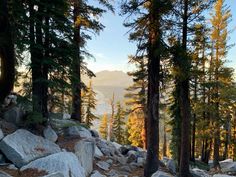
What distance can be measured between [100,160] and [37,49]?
5.82 metres

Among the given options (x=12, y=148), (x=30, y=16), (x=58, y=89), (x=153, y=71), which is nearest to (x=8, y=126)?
(x=12, y=148)

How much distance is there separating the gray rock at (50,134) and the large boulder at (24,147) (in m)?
0.56

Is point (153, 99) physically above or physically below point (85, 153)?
above

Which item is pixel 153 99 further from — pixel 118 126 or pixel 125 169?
pixel 118 126

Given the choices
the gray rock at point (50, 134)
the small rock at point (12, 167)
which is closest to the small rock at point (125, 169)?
the gray rock at point (50, 134)

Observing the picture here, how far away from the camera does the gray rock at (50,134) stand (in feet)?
39.5

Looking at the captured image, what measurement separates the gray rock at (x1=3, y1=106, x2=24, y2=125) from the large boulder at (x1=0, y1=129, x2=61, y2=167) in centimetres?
84

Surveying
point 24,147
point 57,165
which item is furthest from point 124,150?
point 57,165

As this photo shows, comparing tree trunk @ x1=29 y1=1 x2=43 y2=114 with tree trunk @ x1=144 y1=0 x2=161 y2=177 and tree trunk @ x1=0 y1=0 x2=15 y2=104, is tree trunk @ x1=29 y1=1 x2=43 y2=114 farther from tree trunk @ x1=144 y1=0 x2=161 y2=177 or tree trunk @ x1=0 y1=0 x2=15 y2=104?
tree trunk @ x1=144 y1=0 x2=161 y2=177

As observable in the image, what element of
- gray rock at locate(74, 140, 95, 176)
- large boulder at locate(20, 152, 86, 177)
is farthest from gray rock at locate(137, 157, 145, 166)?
large boulder at locate(20, 152, 86, 177)

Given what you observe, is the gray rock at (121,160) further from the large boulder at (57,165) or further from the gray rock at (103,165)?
the large boulder at (57,165)

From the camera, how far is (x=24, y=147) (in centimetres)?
1016

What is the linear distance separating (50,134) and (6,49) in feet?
20.0

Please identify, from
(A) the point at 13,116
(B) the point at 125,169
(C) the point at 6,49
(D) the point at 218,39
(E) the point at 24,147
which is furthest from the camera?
(D) the point at 218,39
